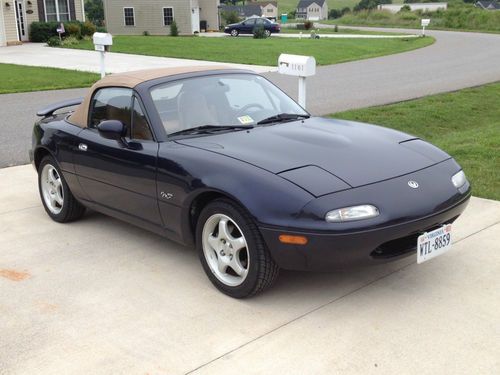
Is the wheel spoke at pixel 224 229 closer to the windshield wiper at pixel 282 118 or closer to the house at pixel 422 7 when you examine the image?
the windshield wiper at pixel 282 118

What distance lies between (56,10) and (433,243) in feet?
114

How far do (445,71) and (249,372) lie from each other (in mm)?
17598

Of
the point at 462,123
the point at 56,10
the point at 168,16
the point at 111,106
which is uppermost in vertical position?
the point at 56,10

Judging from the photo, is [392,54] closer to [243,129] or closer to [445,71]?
[445,71]

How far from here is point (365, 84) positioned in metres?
16.4

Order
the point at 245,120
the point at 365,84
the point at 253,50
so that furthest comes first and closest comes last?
the point at 253,50 < the point at 365,84 < the point at 245,120

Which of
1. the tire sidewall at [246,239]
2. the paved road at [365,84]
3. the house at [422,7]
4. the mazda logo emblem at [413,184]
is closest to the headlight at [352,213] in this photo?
the mazda logo emblem at [413,184]

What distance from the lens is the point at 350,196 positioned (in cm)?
358

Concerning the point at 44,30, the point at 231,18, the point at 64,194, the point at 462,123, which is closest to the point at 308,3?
the point at 231,18

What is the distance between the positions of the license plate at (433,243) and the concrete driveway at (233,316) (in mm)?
287

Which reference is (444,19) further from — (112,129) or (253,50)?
(112,129)

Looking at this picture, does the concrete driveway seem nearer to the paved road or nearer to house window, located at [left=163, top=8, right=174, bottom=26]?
the paved road

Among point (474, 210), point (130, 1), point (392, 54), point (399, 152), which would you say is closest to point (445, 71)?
point (392, 54)

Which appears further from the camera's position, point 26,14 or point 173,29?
point 173,29
